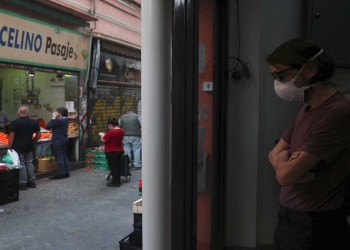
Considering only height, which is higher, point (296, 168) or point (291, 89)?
point (291, 89)

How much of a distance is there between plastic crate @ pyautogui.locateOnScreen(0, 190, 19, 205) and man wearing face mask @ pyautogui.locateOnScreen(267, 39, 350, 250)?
7002 millimetres

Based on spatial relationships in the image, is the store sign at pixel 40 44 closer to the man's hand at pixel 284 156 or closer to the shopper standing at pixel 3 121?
the shopper standing at pixel 3 121

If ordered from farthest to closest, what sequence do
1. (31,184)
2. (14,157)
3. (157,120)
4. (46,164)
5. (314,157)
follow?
(46,164)
(31,184)
(14,157)
(157,120)
(314,157)

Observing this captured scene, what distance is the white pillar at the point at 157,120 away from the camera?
2367 millimetres

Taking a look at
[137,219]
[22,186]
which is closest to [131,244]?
[137,219]

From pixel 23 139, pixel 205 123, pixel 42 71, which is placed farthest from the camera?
pixel 42 71

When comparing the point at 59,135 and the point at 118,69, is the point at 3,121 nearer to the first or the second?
the point at 59,135

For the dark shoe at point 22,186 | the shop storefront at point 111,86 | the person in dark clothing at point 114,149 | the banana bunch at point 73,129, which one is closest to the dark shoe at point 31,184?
the dark shoe at point 22,186

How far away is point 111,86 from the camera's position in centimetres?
1402

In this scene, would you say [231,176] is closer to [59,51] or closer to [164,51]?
[164,51]

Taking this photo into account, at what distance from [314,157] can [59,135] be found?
9.28 meters

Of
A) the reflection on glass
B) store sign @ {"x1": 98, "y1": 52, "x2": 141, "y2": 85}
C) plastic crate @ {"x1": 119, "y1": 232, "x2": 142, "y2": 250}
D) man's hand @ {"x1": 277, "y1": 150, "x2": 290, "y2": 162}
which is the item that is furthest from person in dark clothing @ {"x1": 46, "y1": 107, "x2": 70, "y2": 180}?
man's hand @ {"x1": 277, "y1": 150, "x2": 290, "y2": 162}

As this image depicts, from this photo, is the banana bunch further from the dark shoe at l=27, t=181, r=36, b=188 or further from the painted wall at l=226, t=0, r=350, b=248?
the painted wall at l=226, t=0, r=350, b=248

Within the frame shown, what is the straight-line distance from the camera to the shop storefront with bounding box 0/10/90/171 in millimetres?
9656
